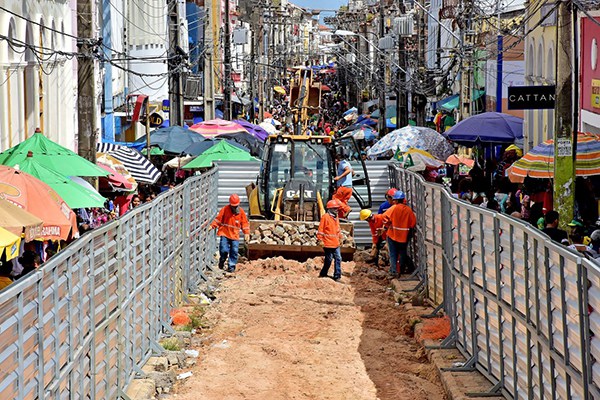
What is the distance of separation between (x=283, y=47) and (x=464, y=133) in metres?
96.0

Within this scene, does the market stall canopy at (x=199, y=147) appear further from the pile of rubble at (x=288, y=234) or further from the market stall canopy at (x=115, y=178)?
the pile of rubble at (x=288, y=234)

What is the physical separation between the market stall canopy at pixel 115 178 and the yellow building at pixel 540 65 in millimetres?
10759

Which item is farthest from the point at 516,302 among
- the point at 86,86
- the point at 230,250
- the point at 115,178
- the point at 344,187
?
the point at 344,187

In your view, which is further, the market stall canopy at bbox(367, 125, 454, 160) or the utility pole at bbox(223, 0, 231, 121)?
the utility pole at bbox(223, 0, 231, 121)

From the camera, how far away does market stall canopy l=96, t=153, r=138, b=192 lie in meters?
22.4

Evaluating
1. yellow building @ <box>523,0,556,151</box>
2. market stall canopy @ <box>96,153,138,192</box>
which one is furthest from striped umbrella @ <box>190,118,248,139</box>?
market stall canopy @ <box>96,153,138,192</box>

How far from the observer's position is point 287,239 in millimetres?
23125

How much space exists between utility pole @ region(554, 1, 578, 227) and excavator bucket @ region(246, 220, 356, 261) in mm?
6631

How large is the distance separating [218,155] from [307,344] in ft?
44.4

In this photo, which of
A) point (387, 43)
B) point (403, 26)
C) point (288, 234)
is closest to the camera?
point (288, 234)

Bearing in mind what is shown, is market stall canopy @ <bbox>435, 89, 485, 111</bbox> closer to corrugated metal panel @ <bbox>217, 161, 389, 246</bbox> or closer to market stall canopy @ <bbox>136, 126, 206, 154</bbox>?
market stall canopy @ <bbox>136, 126, 206, 154</bbox>

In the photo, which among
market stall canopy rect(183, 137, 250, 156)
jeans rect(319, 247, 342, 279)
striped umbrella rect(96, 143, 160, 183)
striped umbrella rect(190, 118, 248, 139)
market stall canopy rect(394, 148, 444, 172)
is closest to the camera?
jeans rect(319, 247, 342, 279)

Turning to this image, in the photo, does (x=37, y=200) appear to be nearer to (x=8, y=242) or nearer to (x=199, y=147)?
(x=8, y=242)

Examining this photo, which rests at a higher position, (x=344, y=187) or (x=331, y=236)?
(x=344, y=187)
